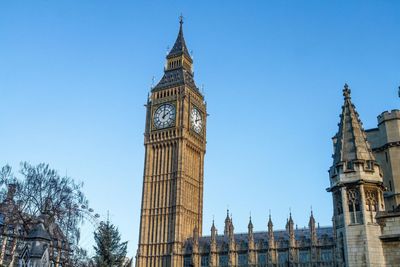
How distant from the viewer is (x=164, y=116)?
3295 inches

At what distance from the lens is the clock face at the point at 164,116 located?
271ft

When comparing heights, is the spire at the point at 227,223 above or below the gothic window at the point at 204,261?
above

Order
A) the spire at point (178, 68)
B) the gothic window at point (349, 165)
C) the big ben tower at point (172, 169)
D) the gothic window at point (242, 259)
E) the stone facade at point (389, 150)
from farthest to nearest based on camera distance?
the spire at point (178, 68) → the big ben tower at point (172, 169) → the gothic window at point (242, 259) → the stone facade at point (389, 150) → the gothic window at point (349, 165)

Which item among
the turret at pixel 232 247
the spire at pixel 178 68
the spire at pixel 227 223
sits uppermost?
the spire at pixel 178 68

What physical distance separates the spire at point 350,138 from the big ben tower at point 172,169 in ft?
196

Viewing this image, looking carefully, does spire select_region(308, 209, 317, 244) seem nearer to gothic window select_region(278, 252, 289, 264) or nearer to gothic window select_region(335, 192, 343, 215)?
gothic window select_region(278, 252, 289, 264)

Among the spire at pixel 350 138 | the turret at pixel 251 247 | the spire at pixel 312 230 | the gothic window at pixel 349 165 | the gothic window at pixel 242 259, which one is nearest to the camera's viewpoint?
the gothic window at pixel 349 165

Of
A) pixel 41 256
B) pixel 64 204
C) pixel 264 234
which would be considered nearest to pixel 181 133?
pixel 264 234

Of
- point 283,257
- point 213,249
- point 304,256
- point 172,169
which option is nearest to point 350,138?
point 304,256

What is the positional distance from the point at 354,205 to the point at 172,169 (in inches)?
2600

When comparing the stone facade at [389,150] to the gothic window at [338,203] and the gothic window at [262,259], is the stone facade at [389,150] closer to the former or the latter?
the gothic window at [338,203]

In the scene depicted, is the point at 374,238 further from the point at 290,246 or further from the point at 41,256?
the point at 290,246

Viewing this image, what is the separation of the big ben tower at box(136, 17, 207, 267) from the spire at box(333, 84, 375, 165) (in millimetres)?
59869

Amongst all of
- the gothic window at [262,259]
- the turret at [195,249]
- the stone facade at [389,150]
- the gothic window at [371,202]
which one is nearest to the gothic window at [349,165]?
the gothic window at [371,202]
